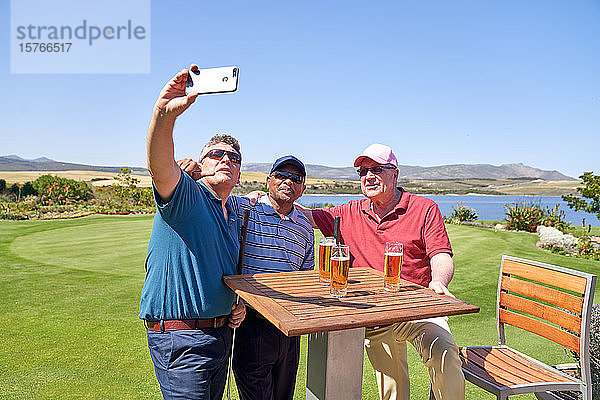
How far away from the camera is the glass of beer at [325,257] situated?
2209 millimetres

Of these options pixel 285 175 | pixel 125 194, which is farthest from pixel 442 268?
pixel 125 194

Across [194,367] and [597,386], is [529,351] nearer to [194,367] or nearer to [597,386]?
[597,386]

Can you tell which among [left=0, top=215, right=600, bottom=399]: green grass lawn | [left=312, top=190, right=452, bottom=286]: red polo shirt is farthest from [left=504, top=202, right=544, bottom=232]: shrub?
[left=312, top=190, right=452, bottom=286]: red polo shirt

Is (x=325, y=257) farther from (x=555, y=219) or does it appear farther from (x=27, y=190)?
(x=27, y=190)

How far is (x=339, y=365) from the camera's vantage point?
2311mm

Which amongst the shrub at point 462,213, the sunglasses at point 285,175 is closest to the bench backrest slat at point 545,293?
the sunglasses at point 285,175

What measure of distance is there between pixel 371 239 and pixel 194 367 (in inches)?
64.7

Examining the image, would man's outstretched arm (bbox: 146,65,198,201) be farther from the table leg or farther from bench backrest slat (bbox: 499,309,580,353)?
bench backrest slat (bbox: 499,309,580,353)

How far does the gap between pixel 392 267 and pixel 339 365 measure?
0.58 m

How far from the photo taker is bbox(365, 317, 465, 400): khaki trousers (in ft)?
8.80

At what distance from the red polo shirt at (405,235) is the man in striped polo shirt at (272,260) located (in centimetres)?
46

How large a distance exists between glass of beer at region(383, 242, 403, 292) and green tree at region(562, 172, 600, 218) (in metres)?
12.6

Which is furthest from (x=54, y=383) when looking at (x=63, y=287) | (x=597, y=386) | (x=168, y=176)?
(x=597, y=386)

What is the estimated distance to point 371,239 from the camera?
3.35 meters
